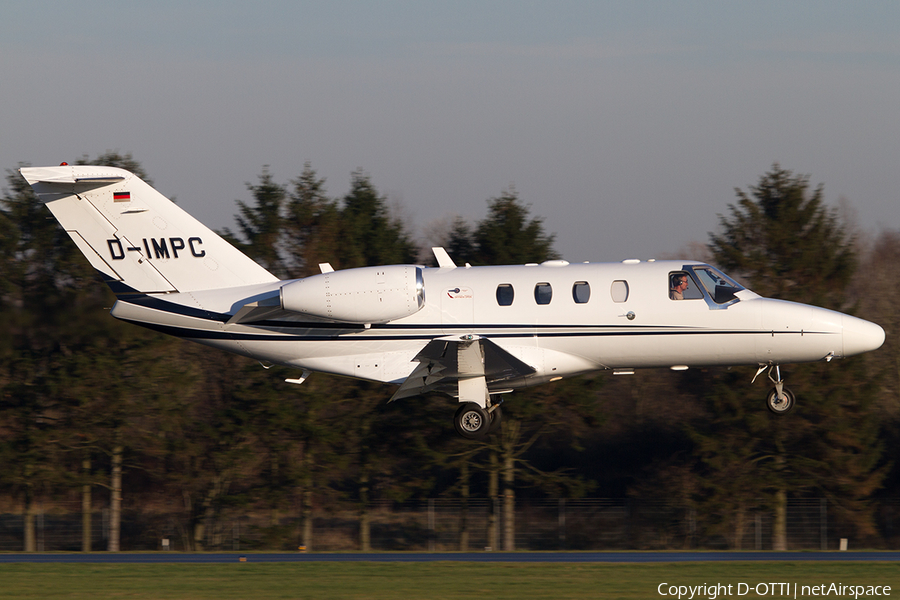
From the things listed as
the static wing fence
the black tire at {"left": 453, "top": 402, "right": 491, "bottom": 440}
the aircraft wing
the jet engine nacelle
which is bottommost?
the static wing fence

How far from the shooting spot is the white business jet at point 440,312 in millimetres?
A: 18406

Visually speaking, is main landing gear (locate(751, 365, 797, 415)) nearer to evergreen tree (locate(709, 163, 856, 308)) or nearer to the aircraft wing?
the aircraft wing

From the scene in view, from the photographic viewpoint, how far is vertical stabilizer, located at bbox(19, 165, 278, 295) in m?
19.6

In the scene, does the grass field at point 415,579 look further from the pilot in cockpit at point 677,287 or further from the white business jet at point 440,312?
the pilot in cockpit at point 677,287

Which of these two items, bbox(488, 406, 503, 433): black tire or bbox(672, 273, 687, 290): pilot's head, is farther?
bbox(488, 406, 503, 433): black tire

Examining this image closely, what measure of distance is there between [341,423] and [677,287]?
1661 centimetres

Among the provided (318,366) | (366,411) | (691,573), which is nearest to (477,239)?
(366,411)

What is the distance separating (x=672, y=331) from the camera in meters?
18.5

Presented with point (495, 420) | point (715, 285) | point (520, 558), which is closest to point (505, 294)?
point (495, 420)

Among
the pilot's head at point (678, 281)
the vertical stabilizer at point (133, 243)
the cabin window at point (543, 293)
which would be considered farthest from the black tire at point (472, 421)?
the vertical stabilizer at point (133, 243)

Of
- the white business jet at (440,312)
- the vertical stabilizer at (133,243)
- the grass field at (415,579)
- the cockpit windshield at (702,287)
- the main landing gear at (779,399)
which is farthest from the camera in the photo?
the vertical stabilizer at (133,243)

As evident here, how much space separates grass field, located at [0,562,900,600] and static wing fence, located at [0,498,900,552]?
14399mm

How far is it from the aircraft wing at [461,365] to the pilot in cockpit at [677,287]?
9.43 feet

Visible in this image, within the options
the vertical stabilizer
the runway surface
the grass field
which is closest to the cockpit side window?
the grass field
